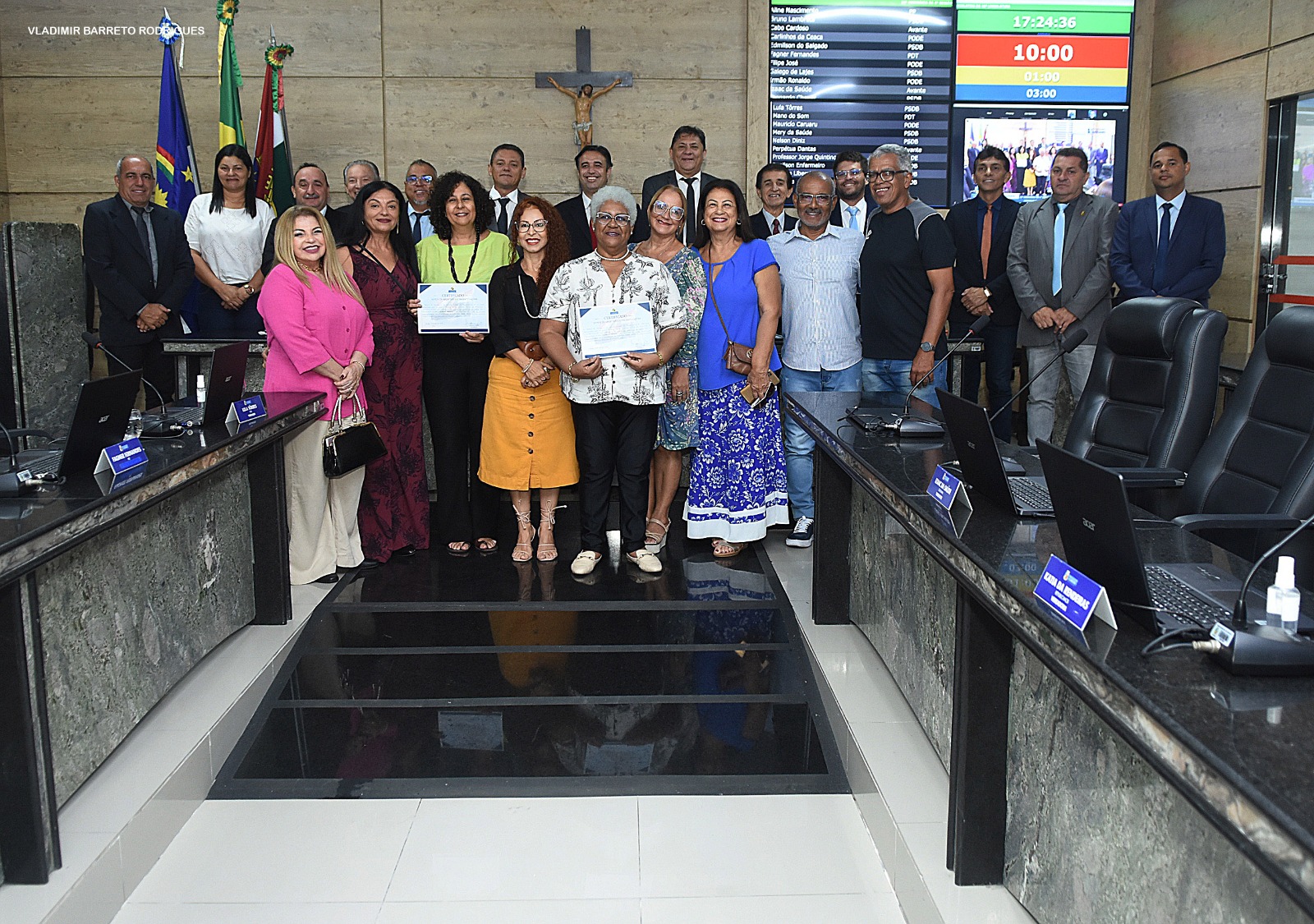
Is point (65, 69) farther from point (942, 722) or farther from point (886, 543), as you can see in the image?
point (942, 722)

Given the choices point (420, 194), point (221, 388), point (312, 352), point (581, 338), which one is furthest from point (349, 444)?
point (420, 194)

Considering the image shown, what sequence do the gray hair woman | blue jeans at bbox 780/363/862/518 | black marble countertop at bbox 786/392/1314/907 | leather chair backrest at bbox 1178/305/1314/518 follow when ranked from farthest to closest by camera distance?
blue jeans at bbox 780/363/862/518, the gray hair woman, leather chair backrest at bbox 1178/305/1314/518, black marble countertop at bbox 786/392/1314/907

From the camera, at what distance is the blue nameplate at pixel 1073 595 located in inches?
58.3

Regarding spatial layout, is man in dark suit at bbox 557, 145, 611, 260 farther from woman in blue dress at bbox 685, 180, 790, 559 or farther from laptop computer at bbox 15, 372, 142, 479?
laptop computer at bbox 15, 372, 142, 479

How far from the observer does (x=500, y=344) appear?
14.1ft

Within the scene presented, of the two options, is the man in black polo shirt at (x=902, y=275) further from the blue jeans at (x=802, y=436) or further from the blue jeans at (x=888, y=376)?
the blue jeans at (x=802, y=436)

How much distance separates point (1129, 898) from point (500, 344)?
126 inches

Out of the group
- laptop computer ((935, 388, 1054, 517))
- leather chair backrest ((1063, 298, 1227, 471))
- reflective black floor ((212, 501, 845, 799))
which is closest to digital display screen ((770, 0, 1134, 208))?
reflective black floor ((212, 501, 845, 799))

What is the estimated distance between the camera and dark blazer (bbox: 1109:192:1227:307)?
509cm

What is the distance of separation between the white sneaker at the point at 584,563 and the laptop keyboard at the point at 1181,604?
2.78 m

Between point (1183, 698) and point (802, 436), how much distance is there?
350 centimetres

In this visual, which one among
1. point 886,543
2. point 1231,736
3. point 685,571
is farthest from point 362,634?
point 1231,736

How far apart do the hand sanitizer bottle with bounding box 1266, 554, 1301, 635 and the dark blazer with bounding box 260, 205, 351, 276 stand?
3751 millimetres

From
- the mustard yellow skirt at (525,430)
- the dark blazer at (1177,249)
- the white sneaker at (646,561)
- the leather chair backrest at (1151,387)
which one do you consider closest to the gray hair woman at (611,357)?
the mustard yellow skirt at (525,430)
